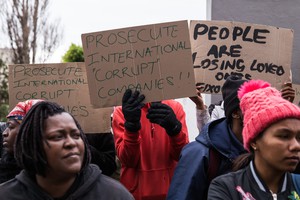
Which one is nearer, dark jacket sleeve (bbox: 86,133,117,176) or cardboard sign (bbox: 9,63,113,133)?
dark jacket sleeve (bbox: 86,133,117,176)

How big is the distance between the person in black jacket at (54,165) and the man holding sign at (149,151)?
3.88 ft

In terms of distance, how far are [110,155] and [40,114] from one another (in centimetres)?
175

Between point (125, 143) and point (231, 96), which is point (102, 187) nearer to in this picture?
point (231, 96)

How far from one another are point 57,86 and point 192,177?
1823 millimetres

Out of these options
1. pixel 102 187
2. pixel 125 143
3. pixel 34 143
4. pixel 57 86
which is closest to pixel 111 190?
pixel 102 187

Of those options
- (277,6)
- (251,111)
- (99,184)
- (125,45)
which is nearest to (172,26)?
(125,45)

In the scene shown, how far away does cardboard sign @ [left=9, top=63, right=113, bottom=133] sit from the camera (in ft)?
15.5

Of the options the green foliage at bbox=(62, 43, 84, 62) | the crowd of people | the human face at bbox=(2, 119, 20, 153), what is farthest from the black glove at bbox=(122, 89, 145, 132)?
the green foliage at bbox=(62, 43, 84, 62)

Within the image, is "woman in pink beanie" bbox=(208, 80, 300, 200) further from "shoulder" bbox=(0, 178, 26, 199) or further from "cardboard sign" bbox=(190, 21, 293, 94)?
"cardboard sign" bbox=(190, 21, 293, 94)

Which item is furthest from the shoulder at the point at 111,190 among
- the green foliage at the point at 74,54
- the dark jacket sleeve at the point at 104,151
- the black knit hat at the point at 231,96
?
the green foliage at the point at 74,54

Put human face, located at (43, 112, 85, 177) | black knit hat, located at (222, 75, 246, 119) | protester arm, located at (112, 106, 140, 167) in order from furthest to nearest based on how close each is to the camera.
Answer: protester arm, located at (112, 106, 140, 167) < black knit hat, located at (222, 75, 246, 119) < human face, located at (43, 112, 85, 177)

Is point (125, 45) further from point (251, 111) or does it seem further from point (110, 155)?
point (251, 111)

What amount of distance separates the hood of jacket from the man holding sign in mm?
534

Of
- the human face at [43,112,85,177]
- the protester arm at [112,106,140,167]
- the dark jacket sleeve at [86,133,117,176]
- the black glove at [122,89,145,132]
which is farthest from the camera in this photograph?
the dark jacket sleeve at [86,133,117,176]
